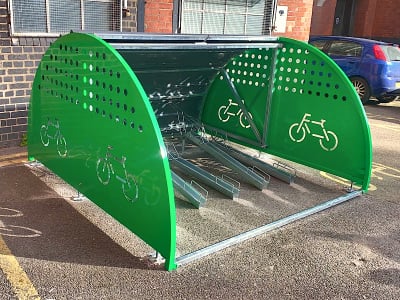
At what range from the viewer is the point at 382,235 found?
162 inches

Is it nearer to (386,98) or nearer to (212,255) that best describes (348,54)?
(386,98)

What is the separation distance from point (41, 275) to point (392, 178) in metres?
4.36

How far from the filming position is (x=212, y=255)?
11.7ft

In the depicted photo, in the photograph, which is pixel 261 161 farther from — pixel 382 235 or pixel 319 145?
pixel 382 235

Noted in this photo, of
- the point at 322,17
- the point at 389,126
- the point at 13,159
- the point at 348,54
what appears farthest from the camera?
the point at 322,17

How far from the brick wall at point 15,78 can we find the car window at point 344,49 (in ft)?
24.2

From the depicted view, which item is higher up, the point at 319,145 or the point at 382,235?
the point at 319,145

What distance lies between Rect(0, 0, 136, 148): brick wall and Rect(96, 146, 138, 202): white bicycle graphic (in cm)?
268

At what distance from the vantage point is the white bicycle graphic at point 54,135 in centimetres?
434

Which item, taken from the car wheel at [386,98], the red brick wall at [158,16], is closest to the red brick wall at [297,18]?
the car wheel at [386,98]

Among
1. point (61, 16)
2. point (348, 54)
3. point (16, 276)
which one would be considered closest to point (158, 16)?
point (61, 16)

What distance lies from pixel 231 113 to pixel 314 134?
1361mm

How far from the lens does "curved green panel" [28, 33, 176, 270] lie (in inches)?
124

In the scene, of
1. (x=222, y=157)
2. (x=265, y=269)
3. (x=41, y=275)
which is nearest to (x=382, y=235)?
(x=265, y=269)
